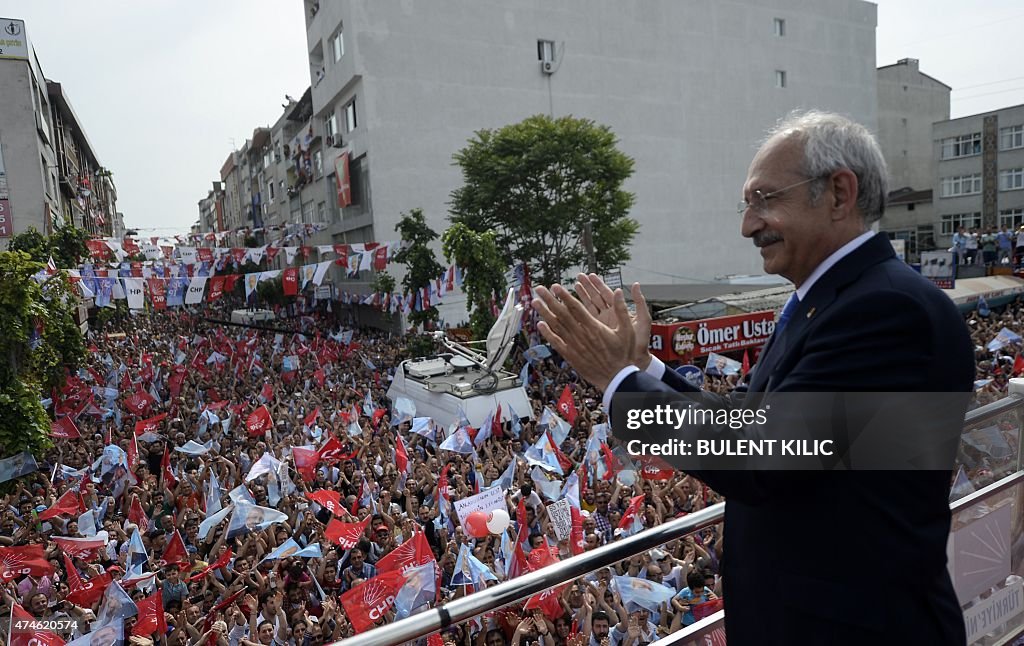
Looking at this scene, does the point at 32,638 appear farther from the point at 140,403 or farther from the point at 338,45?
the point at 338,45

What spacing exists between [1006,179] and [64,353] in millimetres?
48567

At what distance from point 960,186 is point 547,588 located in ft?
170

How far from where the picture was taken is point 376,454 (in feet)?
36.2

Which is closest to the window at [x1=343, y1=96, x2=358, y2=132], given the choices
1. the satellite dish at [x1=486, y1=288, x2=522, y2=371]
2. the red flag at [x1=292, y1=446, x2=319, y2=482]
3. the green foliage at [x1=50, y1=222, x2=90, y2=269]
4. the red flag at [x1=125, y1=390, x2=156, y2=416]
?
the green foliage at [x1=50, y1=222, x2=90, y2=269]

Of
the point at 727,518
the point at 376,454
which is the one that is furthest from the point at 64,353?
the point at 727,518

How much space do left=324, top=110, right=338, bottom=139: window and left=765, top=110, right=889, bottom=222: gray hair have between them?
1505 inches

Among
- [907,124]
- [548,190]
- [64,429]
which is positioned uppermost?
Answer: [907,124]

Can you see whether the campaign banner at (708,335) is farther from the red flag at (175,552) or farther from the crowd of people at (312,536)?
the red flag at (175,552)

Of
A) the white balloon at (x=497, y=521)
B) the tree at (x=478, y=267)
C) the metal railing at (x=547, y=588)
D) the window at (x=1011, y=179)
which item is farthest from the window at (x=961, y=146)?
the metal railing at (x=547, y=588)

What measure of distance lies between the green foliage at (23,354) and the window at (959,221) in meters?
48.0

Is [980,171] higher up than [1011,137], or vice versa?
[1011,137]

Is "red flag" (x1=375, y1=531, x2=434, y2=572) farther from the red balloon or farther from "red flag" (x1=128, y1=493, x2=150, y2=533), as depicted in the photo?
"red flag" (x1=128, y1=493, x2=150, y2=533)

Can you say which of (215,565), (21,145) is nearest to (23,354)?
(215,565)

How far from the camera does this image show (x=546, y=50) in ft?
118
